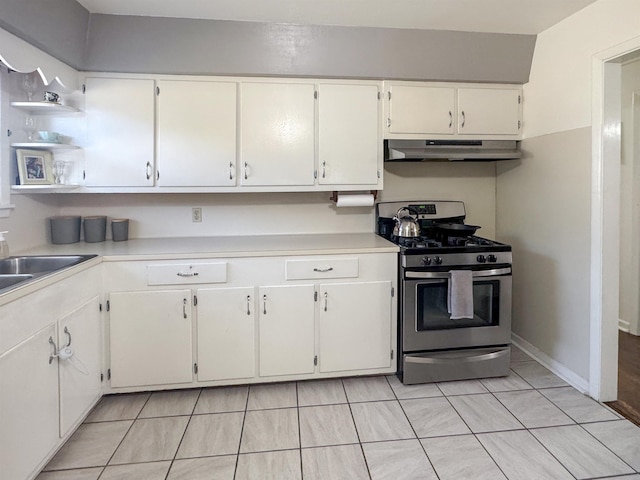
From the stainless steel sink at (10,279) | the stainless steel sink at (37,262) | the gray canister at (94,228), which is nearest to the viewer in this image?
the stainless steel sink at (10,279)

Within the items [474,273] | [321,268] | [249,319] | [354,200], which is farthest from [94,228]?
[474,273]

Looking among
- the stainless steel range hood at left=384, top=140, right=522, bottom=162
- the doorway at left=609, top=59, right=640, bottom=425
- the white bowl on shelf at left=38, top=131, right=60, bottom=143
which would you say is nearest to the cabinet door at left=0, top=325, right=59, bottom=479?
the white bowl on shelf at left=38, top=131, right=60, bottom=143

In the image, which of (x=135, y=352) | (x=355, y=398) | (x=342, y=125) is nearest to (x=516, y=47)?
(x=342, y=125)

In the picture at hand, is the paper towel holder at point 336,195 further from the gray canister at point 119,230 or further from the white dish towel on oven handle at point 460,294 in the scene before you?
the gray canister at point 119,230

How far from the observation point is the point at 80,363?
2057 mm

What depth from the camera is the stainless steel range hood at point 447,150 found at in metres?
2.77

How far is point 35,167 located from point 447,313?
9.01ft

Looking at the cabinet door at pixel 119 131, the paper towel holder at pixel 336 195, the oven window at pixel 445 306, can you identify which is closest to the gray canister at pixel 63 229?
the cabinet door at pixel 119 131

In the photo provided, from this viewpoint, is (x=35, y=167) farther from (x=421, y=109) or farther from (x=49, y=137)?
(x=421, y=109)

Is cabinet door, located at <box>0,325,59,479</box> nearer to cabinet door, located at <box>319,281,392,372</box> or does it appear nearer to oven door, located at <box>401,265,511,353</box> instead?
cabinet door, located at <box>319,281,392,372</box>

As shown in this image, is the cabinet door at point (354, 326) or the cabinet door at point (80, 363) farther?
the cabinet door at point (354, 326)

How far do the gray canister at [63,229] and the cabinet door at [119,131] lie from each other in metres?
0.33

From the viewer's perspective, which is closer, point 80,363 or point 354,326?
point 80,363

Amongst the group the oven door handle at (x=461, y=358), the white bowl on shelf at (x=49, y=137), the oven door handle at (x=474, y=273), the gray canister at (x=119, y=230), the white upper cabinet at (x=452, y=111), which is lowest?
the oven door handle at (x=461, y=358)
